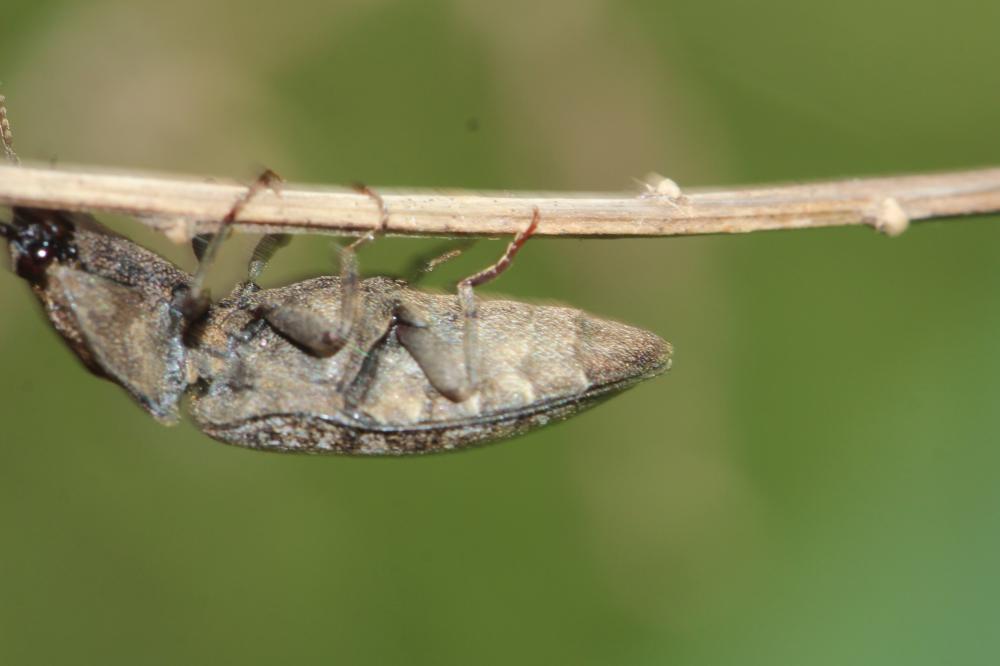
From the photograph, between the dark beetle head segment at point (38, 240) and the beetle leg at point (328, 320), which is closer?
the dark beetle head segment at point (38, 240)

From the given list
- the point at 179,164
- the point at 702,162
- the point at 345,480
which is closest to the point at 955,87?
the point at 702,162

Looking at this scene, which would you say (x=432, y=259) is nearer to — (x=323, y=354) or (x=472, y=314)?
(x=472, y=314)

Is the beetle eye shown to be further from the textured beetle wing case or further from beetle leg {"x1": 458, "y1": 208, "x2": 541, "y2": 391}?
beetle leg {"x1": 458, "y1": 208, "x2": 541, "y2": 391}

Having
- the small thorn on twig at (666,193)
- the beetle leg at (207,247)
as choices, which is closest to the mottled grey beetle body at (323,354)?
the beetle leg at (207,247)

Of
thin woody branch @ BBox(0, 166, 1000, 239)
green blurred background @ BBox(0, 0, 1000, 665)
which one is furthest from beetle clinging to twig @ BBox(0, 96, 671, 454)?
green blurred background @ BBox(0, 0, 1000, 665)

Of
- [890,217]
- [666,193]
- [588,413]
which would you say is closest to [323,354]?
[666,193]

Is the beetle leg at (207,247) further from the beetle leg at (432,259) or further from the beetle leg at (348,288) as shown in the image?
the beetle leg at (432,259)
